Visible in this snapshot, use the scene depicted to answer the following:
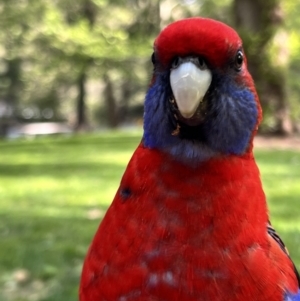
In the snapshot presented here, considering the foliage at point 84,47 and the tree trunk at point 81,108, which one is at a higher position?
the foliage at point 84,47

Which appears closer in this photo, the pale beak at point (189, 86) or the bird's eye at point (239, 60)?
the pale beak at point (189, 86)

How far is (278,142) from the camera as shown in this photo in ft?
28.6

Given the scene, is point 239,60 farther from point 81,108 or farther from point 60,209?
point 81,108

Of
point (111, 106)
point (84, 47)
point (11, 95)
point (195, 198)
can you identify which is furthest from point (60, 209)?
point (11, 95)

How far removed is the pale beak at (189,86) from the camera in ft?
3.75

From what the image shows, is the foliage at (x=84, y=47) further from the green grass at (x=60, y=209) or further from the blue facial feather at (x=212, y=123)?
the blue facial feather at (x=212, y=123)

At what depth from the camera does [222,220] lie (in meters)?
1.22

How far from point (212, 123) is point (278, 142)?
25.4ft

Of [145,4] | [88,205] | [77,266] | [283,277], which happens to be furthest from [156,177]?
[145,4]

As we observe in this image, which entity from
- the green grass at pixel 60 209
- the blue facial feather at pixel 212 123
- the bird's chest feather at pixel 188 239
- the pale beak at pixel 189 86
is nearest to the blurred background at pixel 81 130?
the green grass at pixel 60 209

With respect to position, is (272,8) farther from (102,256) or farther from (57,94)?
(57,94)

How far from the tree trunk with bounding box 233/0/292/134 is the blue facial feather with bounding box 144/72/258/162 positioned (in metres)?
7.77

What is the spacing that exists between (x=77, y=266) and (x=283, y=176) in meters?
3.31

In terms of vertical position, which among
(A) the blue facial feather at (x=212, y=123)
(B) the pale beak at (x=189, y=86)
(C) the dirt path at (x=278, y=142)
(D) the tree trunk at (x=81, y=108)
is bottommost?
(D) the tree trunk at (x=81, y=108)
